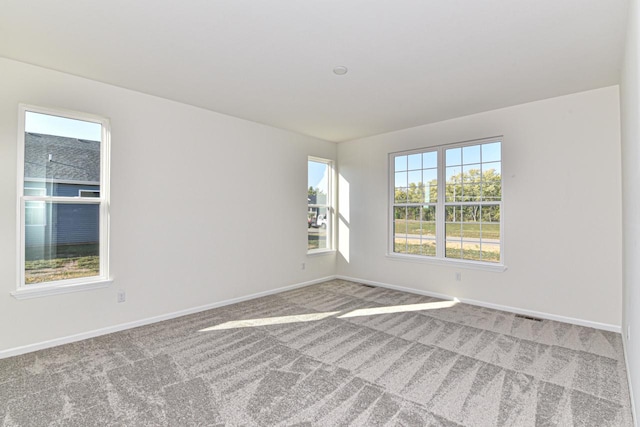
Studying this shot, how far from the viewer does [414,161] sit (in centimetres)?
512

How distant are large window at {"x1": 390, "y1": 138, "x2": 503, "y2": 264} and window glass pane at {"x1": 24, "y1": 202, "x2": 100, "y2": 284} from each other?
13.8 ft

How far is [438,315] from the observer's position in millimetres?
3914

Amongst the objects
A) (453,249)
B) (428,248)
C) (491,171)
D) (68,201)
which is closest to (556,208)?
(491,171)

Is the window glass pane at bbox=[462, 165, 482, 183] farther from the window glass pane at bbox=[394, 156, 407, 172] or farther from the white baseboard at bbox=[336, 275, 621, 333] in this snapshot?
the white baseboard at bbox=[336, 275, 621, 333]

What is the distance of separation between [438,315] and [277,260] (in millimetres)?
2516

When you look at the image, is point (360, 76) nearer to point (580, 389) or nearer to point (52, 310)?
point (580, 389)

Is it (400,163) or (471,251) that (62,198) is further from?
(471,251)

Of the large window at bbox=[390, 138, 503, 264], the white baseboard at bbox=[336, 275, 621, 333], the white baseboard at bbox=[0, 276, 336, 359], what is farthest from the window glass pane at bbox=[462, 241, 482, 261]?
the white baseboard at bbox=[0, 276, 336, 359]

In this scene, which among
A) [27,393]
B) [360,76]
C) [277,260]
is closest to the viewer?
[27,393]

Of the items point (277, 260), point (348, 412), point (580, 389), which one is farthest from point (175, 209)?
point (580, 389)

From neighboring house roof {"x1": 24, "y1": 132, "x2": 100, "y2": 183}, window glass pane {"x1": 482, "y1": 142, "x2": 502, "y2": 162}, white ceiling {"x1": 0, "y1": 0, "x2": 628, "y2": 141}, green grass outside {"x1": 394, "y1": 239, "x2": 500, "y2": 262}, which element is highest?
white ceiling {"x1": 0, "y1": 0, "x2": 628, "y2": 141}

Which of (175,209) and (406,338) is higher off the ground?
(175,209)

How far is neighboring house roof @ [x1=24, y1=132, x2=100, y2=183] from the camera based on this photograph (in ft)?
9.72

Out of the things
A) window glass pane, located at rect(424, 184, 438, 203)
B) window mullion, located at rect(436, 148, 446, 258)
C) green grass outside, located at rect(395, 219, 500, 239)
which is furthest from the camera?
window glass pane, located at rect(424, 184, 438, 203)
